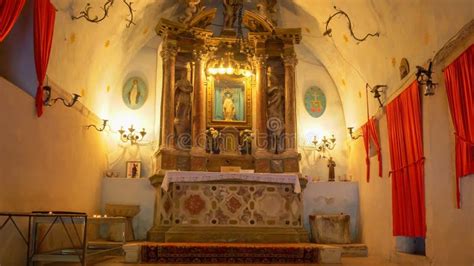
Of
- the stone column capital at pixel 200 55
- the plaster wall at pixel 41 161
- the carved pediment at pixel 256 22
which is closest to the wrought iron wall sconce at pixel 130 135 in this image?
the plaster wall at pixel 41 161

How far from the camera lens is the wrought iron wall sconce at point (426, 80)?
6.43 meters

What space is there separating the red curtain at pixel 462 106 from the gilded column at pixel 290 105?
14.0 ft

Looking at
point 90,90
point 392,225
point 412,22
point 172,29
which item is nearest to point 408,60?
point 412,22

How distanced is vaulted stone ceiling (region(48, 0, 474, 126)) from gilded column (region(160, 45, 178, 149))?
91 centimetres

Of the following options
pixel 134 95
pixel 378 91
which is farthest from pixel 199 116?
pixel 378 91

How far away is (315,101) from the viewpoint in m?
11.6

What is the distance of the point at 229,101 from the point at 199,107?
71 cm

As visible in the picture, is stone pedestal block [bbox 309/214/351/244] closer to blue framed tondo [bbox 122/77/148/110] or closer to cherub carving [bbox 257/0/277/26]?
cherub carving [bbox 257/0/277/26]

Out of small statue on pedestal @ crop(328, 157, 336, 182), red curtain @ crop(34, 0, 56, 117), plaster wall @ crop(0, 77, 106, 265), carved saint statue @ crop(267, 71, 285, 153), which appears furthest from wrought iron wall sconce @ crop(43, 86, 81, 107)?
small statue on pedestal @ crop(328, 157, 336, 182)

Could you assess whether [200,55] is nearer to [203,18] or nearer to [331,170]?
[203,18]

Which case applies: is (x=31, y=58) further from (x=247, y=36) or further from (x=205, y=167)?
(x=247, y=36)

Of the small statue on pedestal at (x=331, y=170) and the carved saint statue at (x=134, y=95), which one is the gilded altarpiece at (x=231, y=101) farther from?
the carved saint statue at (x=134, y=95)

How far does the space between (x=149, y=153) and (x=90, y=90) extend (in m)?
2.24

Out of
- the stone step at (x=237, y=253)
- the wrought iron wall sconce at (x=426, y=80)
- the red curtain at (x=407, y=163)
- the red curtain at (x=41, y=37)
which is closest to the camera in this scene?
the red curtain at (x=41, y=37)
